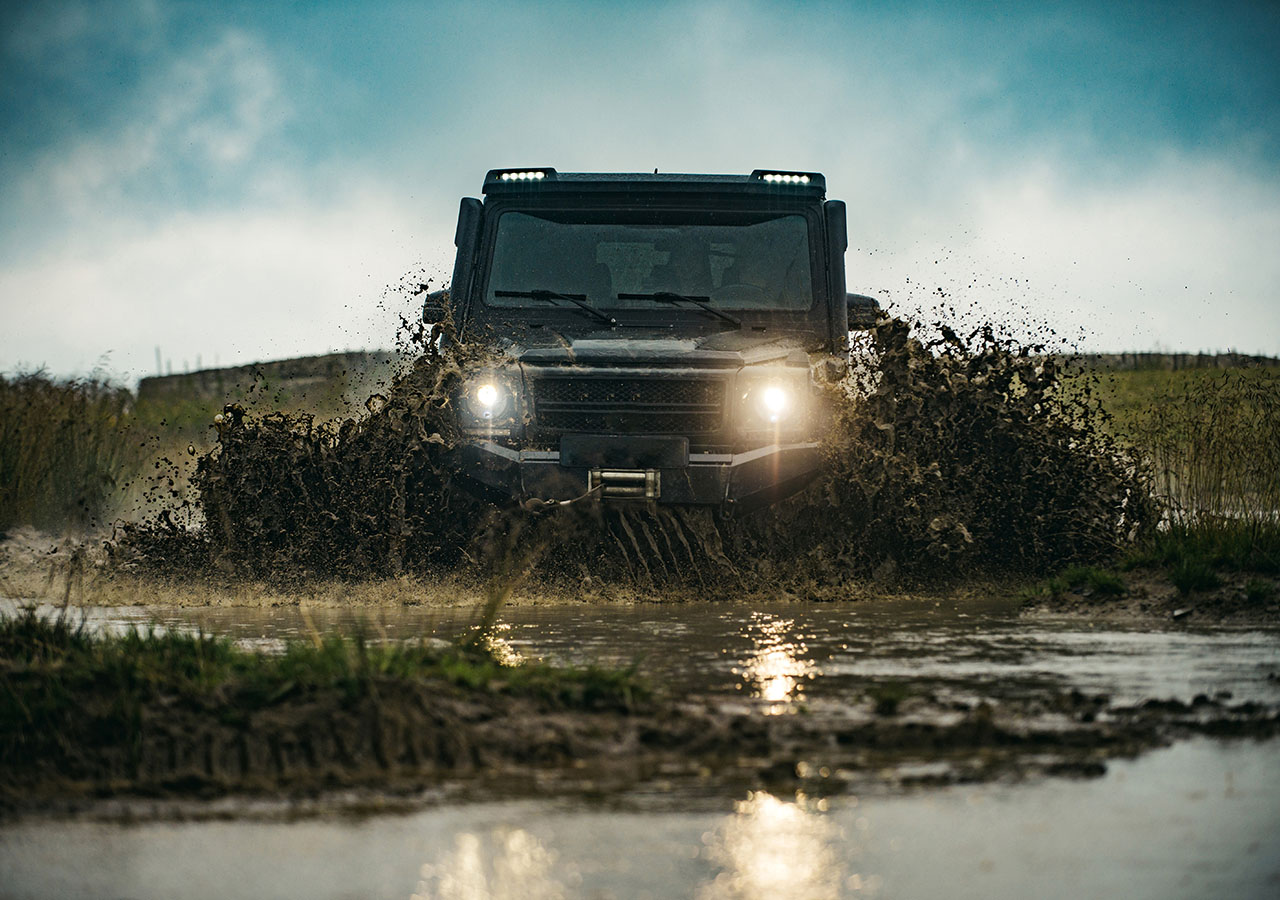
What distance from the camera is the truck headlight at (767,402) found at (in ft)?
29.3

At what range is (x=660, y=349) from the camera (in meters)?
9.12

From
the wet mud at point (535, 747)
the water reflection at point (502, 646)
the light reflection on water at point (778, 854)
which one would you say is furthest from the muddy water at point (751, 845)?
the water reflection at point (502, 646)

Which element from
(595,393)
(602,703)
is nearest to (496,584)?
(595,393)

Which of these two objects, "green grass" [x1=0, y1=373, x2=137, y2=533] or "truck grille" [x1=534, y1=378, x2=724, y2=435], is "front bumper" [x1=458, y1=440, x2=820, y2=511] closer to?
"truck grille" [x1=534, y1=378, x2=724, y2=435]

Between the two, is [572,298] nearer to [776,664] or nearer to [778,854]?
[776,664]

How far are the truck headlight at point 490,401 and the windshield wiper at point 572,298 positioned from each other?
0.89 metres

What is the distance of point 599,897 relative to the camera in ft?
9.81

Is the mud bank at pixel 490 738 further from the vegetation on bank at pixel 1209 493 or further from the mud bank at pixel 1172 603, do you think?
the vegetation on bank at pixel 1209 493

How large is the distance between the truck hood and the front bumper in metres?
0.59

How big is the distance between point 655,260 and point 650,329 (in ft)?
1.73

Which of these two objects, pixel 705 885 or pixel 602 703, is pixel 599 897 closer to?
pixel 705 885

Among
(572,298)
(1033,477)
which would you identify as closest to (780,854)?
(572,298)

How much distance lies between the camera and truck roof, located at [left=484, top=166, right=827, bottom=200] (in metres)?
9.88

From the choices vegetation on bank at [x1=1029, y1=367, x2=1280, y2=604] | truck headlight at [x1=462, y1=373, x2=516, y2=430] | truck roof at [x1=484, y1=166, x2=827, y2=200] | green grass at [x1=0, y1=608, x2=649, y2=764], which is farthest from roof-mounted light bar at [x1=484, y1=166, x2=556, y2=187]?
green grass at [x1=0, y1=608, x2=649, y2=764]
